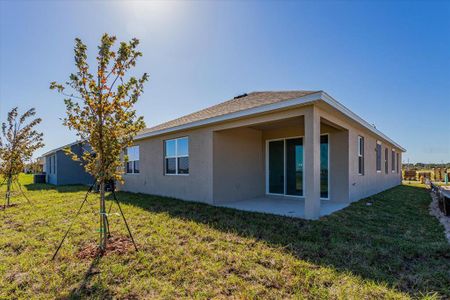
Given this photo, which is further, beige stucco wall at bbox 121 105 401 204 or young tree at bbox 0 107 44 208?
young tree at bbox 0 107 44 208

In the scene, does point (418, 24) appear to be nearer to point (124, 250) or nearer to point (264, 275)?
point (264, 275)

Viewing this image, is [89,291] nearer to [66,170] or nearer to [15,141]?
[15,141]

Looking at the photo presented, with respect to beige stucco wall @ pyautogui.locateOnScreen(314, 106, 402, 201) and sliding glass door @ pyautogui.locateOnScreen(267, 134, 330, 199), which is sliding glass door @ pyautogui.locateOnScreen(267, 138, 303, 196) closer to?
sliding glass door @ pyautogui.locateOnScreen(267, 134, 330, 199)

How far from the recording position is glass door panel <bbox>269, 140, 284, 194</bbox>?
9.76 m

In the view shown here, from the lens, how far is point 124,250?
410 cm

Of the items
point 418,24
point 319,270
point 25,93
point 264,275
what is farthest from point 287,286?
point 25,93

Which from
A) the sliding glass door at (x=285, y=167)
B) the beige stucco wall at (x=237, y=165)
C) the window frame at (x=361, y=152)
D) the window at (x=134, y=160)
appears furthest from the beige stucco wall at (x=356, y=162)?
the window at (x=134, y=160)

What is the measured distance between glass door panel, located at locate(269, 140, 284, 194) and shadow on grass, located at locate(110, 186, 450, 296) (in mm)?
2924

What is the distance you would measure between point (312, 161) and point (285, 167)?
3.93 m

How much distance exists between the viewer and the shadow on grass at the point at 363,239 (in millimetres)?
3178

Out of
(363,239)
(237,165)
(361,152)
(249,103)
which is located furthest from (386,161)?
(363,239)

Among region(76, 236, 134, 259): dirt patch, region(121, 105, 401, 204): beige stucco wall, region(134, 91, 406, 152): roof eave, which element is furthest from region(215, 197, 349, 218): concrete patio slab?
region(76, 236, 134, 259): dirt patch

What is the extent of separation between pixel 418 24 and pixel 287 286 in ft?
34.2

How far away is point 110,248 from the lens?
4215 mm
